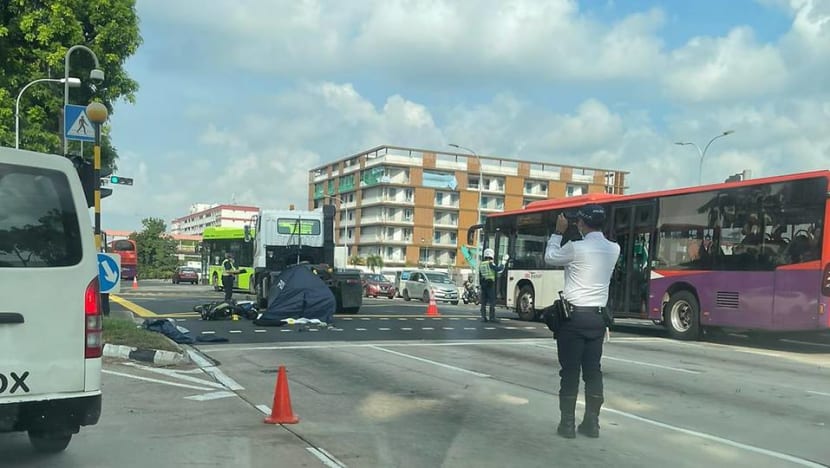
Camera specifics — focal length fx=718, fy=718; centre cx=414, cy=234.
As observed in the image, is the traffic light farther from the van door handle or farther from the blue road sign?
the van door handle

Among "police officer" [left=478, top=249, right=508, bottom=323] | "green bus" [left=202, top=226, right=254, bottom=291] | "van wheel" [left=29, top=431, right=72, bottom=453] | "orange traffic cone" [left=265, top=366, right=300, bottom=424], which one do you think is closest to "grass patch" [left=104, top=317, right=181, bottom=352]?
"orange traffic cone" [left=265, top=366, right=300, bottom=424]

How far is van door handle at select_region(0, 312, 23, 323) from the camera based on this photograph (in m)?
4.39

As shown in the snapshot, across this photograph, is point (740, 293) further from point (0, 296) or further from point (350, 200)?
point (350, 200)

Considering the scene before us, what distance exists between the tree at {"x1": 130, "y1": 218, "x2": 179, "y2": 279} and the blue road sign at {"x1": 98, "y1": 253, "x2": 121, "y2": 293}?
3009 inches

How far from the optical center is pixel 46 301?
15.0 ft

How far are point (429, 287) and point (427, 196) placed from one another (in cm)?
6625

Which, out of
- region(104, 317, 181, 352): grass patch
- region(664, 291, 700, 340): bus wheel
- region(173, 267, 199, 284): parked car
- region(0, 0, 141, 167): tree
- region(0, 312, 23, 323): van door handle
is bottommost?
region(173, 267, 199, 284): parked car

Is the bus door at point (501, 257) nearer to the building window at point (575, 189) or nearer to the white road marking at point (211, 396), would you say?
the white road marking at point (211, 396)

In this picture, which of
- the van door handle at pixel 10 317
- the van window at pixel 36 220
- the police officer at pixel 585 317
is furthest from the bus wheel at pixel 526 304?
the van door handle at pixel 10 317

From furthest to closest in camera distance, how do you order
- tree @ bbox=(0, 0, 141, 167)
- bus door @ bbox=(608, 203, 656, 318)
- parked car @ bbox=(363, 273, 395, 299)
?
parked car @ bbox=(363, 273, 395, 299) → tree @ bbox=(0, 0, 141, 167) → bus door @ bbox=(608, 203, 656, 318)

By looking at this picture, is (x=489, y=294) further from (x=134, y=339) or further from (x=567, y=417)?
(x=567, y=417)

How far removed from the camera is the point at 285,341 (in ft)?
44.4

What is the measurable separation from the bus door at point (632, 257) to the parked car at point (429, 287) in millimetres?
18168

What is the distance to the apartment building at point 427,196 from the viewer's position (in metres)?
101
